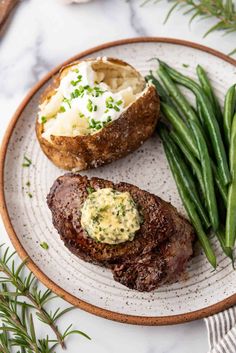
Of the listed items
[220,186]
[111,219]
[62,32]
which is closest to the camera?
[111,219]

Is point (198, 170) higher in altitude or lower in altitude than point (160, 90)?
lower

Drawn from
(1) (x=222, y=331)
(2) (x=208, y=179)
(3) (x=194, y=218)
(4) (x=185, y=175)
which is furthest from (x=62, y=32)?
(1) (x=222, y=331)

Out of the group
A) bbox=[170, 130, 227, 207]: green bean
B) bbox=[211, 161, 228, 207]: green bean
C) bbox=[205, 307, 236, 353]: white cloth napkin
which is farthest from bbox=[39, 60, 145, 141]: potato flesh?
bbox=[205, 307, 236, 353]: white cloth napkin

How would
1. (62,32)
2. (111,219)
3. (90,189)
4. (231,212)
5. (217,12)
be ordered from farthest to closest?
(62,32) → (217,12) → (231,212) → (90,189) → (111,219)

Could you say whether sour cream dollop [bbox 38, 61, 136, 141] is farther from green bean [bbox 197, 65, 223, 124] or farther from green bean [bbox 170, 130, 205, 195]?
green bean [bbox 197, 65, 223, 124]

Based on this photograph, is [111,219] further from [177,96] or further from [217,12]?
[217,12]

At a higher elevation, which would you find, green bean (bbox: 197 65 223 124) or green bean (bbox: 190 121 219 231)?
green bean (bbox: 197 65 223 124)
